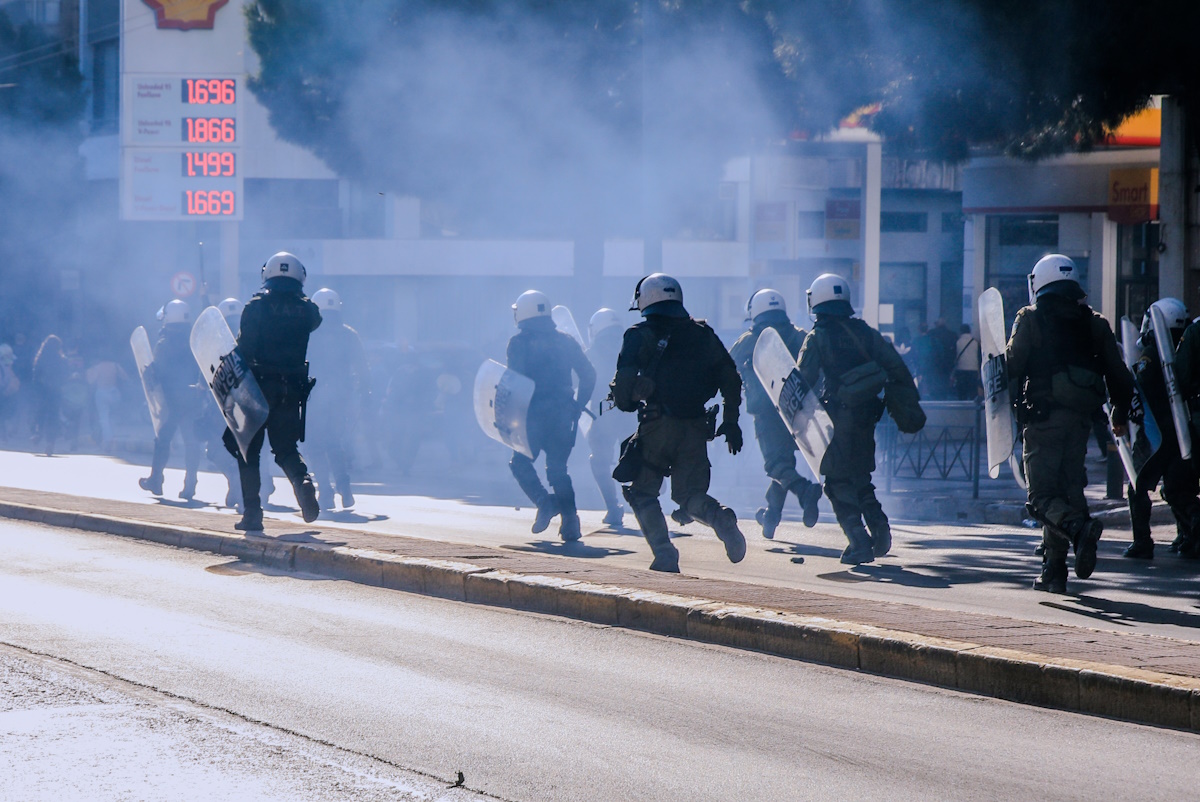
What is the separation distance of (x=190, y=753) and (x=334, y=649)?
65.7 inches

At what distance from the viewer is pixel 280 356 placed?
9.68 metres

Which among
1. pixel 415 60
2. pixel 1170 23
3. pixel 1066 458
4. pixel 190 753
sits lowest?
pixel 190 753

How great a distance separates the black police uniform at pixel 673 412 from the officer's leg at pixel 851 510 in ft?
2.69

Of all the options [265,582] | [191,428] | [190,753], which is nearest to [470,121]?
[191,428]

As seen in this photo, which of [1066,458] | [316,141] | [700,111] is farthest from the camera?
[316,141]

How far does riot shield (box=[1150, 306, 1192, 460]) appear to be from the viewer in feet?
29.5

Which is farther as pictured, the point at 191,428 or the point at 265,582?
the point at 191,428

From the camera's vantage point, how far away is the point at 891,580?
8.17m

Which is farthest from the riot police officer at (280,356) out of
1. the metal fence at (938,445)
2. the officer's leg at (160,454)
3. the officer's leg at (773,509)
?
the metal fence at (938,445)

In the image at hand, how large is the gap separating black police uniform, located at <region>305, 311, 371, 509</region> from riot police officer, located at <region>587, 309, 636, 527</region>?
1.75 metres

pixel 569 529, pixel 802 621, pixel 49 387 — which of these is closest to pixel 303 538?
pixel 569 529

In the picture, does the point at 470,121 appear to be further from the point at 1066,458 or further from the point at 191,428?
the point at 1066,458

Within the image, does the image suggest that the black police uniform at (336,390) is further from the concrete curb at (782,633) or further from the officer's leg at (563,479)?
the concrete curb at (782,633)

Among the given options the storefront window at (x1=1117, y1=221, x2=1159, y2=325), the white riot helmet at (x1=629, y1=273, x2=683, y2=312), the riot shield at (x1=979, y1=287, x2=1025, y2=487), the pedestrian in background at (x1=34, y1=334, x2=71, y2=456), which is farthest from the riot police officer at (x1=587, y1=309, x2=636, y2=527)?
the storefront window at (x1=1117, y1=221, x2=1159, y2=325)
